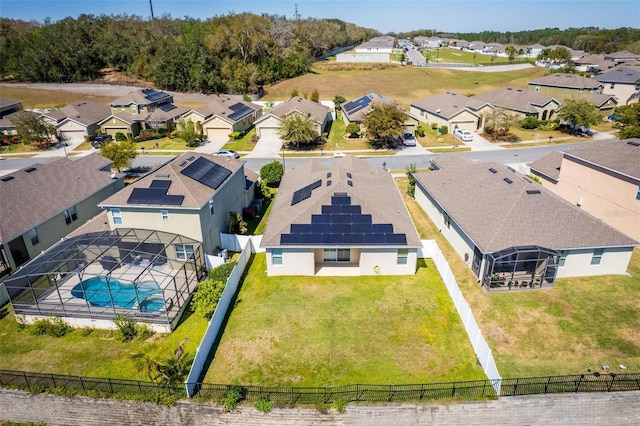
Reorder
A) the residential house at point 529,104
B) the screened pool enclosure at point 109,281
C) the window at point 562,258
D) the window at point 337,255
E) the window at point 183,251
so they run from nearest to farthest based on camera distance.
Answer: the screened pool enclosure at point 109,281 < the window at point 562,258 < the window at point 183,251 < the window at point 337,255 < the residential house at point 529,104

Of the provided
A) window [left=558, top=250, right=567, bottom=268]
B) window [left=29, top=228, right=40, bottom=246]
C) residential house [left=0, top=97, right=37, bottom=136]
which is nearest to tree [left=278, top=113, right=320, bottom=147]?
window [left=29, top=228, right=40, bottom=246]

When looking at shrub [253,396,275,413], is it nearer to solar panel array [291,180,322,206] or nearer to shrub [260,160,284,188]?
solar panel array [291,180,322,206]

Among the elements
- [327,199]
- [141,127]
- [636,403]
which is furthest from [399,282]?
[141,127]

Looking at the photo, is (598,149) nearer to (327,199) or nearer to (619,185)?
(619,185)

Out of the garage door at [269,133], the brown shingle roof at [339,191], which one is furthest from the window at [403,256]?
the garage door at [269,133]

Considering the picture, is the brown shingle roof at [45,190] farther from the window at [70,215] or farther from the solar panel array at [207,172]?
the solar panel array at [207,172]

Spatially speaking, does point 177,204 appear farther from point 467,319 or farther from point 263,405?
point 467,319
